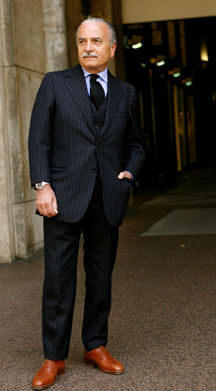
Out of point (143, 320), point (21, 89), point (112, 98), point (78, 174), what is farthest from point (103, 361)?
point (21, 89)

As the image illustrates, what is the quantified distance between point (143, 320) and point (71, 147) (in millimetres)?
1629

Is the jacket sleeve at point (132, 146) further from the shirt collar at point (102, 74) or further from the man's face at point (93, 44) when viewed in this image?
the man's face at point (93, 44)

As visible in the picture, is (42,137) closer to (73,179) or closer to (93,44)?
(73,179)

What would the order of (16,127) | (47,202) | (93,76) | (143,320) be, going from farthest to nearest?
(16,127) → (143,320) → (93,76) → (47,202)

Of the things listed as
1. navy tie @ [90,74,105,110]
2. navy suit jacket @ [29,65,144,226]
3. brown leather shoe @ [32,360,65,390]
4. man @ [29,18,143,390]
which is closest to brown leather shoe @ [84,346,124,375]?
man @ [29,18,143,390]

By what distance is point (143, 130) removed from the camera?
1695 centimetres

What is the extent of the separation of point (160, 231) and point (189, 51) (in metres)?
20.7

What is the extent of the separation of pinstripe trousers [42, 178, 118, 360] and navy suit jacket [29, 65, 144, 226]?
0.25 feet

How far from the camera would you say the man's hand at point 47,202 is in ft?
9.27

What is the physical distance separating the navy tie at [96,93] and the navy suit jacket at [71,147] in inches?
1.9

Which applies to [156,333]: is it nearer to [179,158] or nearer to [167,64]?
[167,64]

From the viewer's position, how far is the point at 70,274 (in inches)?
118

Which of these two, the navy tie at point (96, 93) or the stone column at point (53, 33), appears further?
the stone column at point (53, 33)

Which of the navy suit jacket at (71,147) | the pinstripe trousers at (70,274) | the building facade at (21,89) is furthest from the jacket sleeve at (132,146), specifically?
the building facade at (21,89)
